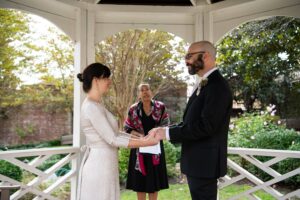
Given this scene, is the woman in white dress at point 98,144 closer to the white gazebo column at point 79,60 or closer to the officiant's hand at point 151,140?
the officiant's hand at point 151,140

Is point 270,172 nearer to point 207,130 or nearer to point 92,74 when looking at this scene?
point 207,130

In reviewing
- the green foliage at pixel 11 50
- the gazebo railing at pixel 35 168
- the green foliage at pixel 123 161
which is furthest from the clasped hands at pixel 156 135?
the green foliage at pixel 11 50

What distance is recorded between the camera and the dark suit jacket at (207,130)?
7.23ft

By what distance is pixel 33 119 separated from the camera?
9148 millimetres

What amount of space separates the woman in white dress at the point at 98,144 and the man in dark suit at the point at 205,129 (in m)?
0.31

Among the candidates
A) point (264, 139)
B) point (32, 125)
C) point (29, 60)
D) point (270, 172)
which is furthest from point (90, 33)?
point (32, 125)

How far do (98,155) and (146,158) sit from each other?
4.74 ft

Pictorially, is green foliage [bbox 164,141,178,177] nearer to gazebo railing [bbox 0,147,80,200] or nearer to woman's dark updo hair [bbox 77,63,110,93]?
gazebo railing [bbox 0,147,80,200]

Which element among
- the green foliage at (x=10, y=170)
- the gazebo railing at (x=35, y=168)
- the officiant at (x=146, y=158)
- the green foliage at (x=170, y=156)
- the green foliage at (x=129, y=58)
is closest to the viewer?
the gazebo railing at (x=35, y=168)

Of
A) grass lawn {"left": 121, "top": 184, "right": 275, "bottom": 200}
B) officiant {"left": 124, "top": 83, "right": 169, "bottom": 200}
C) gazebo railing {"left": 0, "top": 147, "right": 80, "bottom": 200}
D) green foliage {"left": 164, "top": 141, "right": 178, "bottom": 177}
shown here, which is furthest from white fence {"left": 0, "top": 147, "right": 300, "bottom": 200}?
green foliage {"left": 164, "top": 141, "right": 178, "bottom": 177}

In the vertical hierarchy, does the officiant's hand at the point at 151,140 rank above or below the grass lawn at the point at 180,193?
above

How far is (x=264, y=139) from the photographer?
20.2ft

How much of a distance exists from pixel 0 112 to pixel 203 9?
21.9 feet

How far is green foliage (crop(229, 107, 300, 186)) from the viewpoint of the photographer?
5701 millimetres
